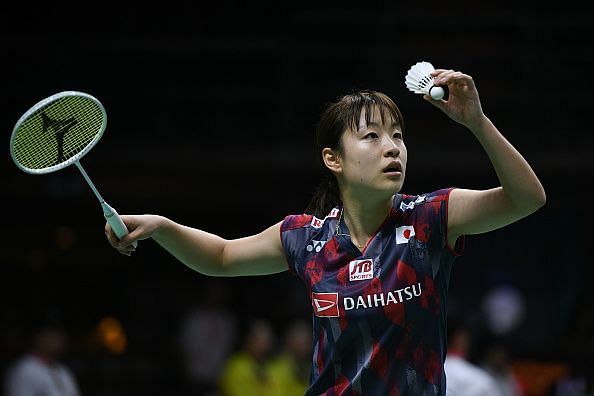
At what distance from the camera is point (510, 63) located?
1150 cm

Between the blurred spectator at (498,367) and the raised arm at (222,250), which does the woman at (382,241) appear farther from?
the blurred spectator at (498,367)

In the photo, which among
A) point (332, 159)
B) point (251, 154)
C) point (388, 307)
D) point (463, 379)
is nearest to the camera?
point (388, 307)

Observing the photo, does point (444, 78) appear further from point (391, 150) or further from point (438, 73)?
point (391, 150)

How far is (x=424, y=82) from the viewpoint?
11.3 feet

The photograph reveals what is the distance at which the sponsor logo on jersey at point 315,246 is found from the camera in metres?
3.80

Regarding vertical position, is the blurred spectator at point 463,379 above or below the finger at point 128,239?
below

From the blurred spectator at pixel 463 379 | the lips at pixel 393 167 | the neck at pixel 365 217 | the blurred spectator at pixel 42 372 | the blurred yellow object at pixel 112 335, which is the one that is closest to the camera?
the lips at pixel 393 167

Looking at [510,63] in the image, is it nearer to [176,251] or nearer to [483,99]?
[483,99]

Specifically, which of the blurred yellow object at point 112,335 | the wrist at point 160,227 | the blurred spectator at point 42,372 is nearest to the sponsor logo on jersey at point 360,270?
the wrist at point 160,227

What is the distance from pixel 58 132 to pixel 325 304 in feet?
3.73

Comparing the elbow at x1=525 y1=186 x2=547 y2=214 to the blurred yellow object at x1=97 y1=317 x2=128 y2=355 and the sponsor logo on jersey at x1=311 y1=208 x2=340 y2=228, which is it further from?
the blurred yellow object at x1=97 y1=317 x2=128 y2=355

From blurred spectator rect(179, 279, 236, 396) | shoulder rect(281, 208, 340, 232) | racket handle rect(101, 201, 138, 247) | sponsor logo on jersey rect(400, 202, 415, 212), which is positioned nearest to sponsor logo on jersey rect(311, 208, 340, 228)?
shoulder rect(281, 208, 340, 232)

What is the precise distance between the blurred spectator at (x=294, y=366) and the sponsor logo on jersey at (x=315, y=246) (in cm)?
578

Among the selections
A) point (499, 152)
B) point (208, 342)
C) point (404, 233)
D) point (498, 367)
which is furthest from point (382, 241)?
point (208, 342)
